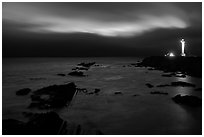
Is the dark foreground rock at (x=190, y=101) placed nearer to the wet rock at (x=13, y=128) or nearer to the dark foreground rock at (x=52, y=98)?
the dark foreground rock at (x=52, y=98)

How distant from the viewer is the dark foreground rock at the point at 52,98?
16.2 meters

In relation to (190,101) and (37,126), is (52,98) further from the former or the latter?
(190,101)

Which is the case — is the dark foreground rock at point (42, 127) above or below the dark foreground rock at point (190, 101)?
above

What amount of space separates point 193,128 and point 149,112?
12.1ft

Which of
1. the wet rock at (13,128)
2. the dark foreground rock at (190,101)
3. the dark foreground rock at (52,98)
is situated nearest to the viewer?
the wet rock at (13,128)

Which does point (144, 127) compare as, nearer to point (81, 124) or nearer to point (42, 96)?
point (81, 124)

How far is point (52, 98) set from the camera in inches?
696

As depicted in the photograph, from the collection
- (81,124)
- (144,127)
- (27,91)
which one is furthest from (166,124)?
(27,91)

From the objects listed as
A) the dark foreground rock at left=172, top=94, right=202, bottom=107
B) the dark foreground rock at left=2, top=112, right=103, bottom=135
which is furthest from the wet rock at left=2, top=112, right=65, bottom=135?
the dark foreground rock at left=172, top=94, right=202, bottom=107

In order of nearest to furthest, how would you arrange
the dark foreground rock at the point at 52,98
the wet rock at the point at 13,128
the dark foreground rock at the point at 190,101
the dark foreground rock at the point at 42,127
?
1. the wet rock at the point at 13,128
2. the dark foreground rock at the point at 42,127
3. the dark foreground rock at the point at 190,101
4. the dark foreground rock at the point at 52,98

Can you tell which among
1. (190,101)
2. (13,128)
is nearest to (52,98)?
(13,128)

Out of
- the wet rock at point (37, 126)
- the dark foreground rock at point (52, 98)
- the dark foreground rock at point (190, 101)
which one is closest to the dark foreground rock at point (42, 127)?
the wet rock at point (37, 126)

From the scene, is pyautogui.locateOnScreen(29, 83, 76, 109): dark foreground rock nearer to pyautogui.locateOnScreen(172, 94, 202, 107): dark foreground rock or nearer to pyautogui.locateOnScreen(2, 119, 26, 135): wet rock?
pyautogui.locateOnScreen(2, 119, 26, 135): wet rock

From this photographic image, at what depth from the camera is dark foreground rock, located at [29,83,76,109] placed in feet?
53.1
